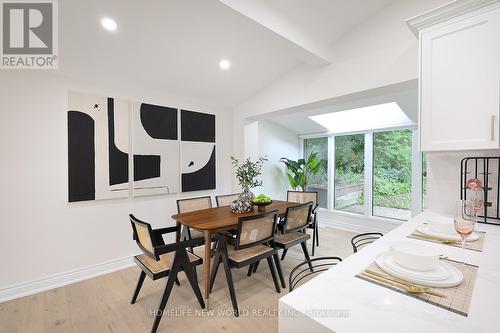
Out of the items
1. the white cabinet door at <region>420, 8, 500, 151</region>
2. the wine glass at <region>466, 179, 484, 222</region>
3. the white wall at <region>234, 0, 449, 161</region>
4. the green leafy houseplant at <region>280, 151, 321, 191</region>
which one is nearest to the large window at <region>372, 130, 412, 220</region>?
the green leafy houseplant at <region>280, 151, 321, 191</region>

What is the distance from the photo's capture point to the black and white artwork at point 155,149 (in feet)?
10.3

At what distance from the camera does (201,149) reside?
383 cm

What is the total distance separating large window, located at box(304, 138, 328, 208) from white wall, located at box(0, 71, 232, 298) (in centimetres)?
386

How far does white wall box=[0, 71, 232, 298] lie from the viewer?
237 centimetres

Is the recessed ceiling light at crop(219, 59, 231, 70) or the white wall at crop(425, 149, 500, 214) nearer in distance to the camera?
the white wall at crop(425, 149, 500, 214)

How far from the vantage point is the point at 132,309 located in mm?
2197

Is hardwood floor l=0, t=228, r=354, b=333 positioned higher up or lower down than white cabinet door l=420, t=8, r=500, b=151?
lower down

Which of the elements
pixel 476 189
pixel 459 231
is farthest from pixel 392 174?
pixel 459 231

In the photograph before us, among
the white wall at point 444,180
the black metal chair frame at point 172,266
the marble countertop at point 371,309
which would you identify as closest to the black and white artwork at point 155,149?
the black metal chair frame at point 172,266

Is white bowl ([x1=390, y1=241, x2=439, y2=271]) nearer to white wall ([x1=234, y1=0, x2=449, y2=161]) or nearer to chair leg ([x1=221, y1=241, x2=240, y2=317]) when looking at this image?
chair leg ([x1=221, y1=241, x2=240, y2=317])

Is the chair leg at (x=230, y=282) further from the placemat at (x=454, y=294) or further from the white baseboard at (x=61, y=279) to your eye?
the white baseboard at (x=61, y=279)

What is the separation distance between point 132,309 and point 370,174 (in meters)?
4.29

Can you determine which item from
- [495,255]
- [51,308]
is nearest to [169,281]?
[51,308]

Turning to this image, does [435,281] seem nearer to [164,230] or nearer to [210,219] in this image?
[210,219]
